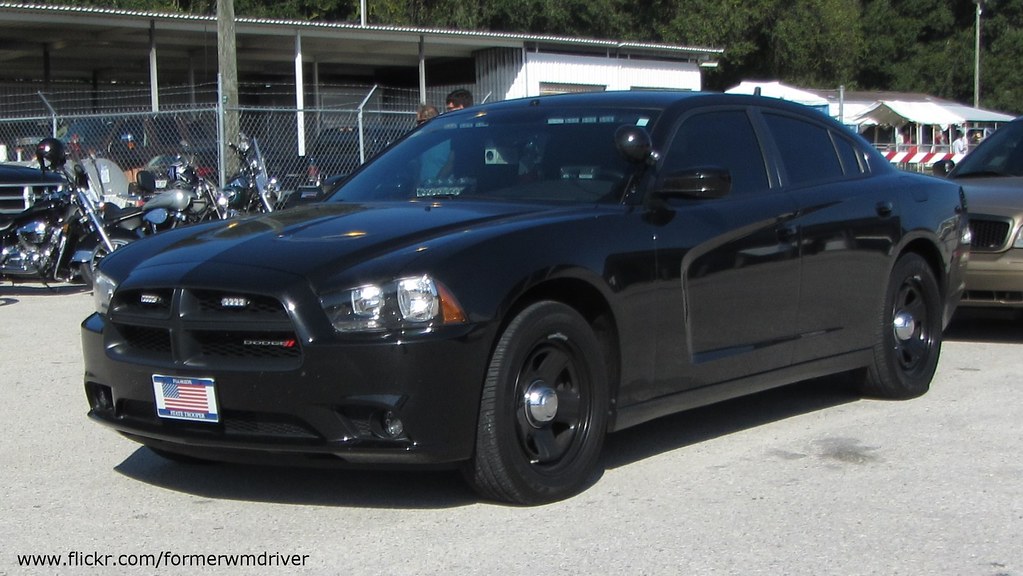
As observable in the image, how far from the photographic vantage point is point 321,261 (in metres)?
4.50

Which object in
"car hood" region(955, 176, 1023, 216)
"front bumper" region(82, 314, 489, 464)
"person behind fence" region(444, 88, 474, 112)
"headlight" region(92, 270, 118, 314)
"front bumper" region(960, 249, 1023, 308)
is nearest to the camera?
"front bumper" region(82, 314, 489, 464)

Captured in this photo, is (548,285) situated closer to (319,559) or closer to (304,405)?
(304,405)

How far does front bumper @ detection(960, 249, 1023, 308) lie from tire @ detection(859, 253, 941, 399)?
1801mm

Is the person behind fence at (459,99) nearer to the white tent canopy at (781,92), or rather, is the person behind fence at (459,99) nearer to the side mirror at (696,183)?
the side mirror at (696,183)

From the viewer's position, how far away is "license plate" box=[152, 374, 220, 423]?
177 inches

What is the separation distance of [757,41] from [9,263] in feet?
145

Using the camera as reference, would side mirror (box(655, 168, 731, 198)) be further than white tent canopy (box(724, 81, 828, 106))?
No

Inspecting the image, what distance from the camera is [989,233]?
8812 mm

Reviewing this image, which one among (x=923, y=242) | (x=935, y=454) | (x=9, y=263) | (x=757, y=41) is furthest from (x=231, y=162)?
(x=757, y=41)

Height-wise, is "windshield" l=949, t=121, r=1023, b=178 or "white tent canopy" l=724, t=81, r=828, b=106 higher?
"white tent canopy" l=724, t=81, r=828, b=106

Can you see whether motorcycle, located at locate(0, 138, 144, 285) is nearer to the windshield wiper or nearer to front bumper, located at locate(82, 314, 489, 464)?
the windshield wiper

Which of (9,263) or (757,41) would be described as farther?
(757,41)

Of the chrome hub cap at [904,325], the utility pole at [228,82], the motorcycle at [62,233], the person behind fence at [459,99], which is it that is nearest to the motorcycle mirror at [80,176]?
the motorcycle at [62,233]

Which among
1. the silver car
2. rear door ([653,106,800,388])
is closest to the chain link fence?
the silver car
